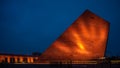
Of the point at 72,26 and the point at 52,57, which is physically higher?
the point at 72,26

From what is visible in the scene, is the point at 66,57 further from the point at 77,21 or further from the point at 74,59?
the point at 77,21

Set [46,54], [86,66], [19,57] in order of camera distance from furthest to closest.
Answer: [19,57]
[46,54]
[86,66]

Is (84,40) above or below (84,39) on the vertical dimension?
below

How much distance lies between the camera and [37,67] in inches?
981

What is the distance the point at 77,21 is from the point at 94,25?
1.98 meters

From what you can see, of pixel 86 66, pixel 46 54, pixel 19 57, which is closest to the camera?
pixel 86 66

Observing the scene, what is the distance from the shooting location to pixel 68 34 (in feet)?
102

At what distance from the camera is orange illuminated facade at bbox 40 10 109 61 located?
102ft

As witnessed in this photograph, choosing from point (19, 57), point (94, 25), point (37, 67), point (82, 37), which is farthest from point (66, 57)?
point (19, 57)

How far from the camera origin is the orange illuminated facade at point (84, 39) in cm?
3105

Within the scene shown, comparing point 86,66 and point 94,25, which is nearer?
point 86,66

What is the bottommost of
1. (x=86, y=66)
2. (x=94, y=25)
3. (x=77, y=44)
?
(x=86, y=66)

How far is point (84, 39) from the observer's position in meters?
31.3

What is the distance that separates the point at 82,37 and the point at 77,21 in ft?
6.25
